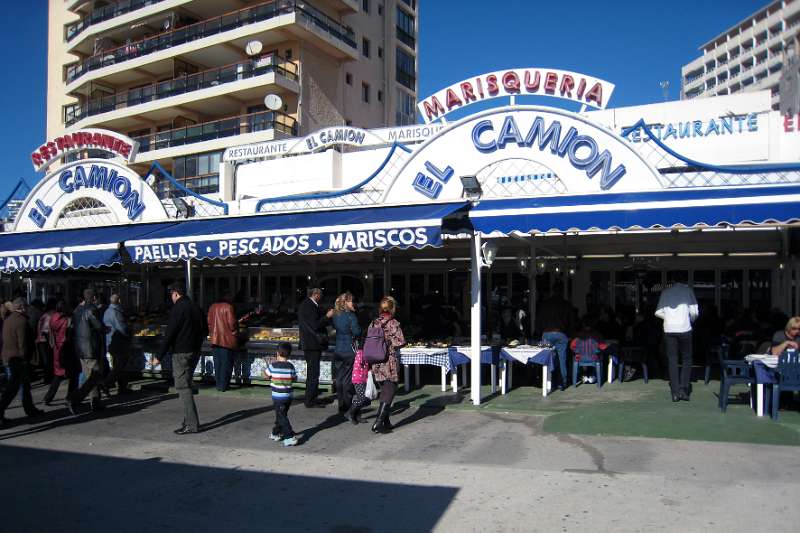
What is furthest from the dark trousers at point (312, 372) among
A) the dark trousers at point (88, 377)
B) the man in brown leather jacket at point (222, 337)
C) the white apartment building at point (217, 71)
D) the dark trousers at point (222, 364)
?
the white apartment building at point (217, 71)

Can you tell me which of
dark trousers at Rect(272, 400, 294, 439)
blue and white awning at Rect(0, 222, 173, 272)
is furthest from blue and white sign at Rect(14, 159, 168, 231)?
dark trousers at Rect(272, 400, 294, 439)

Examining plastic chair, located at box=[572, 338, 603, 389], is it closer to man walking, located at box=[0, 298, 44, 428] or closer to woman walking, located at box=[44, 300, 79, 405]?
woman walking, located at box=[44, 300, 79, 405]

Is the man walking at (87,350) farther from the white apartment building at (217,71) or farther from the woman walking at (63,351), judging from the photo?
the white apartment building at (217,71)

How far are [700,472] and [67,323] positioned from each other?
894 cm

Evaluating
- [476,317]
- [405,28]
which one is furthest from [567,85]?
[405,28]

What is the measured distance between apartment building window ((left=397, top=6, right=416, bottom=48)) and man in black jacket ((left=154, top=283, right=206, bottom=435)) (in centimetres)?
3841

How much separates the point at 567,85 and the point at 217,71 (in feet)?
88.2

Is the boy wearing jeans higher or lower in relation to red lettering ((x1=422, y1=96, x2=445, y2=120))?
lower

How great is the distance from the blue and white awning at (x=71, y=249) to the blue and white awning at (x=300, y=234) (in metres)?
0.46

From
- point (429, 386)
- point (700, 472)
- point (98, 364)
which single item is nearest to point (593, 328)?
point (429, 386)

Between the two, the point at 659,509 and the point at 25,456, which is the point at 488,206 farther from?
the point at 25,456

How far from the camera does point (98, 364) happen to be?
9.67m

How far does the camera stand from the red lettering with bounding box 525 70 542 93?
41.4ft

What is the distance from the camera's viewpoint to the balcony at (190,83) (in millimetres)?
33438
